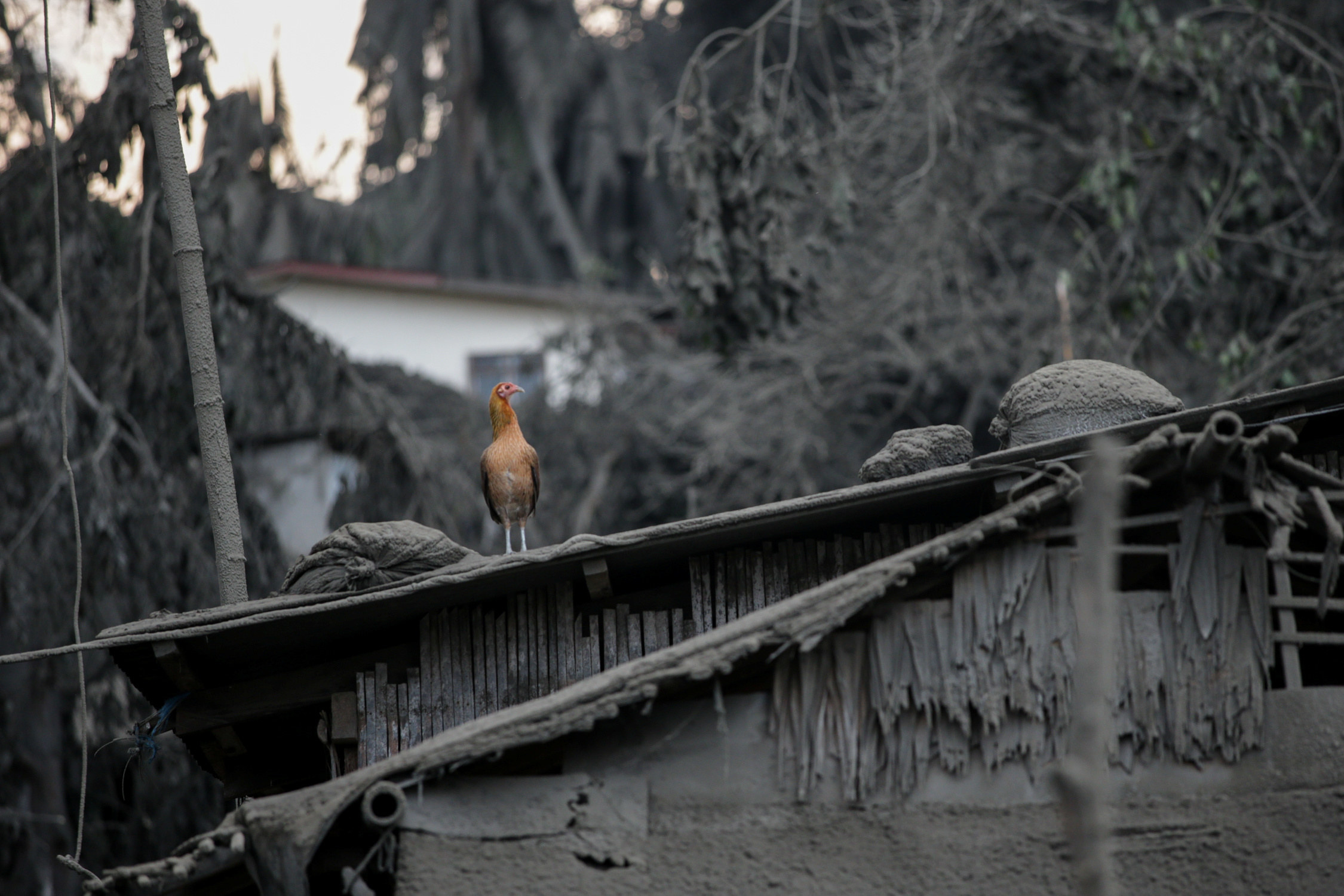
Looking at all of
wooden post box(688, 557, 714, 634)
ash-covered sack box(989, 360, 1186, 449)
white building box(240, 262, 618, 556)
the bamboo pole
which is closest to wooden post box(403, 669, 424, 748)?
wooden post box(688, 557, 714, 634)

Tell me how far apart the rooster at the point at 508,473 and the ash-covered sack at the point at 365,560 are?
1.74 meters

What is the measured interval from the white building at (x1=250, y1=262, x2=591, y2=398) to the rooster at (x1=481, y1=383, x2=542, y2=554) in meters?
17.3

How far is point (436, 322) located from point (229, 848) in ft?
74.6

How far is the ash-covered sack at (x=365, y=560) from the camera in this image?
5918 millimetres

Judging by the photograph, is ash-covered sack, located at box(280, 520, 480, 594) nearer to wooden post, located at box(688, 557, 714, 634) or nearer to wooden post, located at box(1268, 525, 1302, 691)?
wooden post, located at box(688, 557, 714, 634)

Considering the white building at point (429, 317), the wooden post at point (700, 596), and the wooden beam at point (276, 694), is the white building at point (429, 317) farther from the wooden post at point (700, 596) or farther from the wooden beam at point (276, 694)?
the wooden post at point (700, 596)

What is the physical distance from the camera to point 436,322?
2681 centimetres

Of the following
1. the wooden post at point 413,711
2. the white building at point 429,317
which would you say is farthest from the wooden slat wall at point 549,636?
the white building at point 429,317

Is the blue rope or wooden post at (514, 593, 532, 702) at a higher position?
wooden post at (514, 593, 532, 702)

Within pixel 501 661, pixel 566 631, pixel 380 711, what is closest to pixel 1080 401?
pixel 566 631

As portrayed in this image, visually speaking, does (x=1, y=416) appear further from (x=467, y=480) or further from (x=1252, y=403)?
(x=1252, y=403)

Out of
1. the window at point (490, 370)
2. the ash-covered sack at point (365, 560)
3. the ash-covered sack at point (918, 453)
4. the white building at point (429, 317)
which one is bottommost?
the ash-covered sack at point (365, 560)

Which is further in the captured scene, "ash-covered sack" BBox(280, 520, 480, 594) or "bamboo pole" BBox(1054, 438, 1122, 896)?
"ash-covered sack" BBox(280, 520, 480, 594)

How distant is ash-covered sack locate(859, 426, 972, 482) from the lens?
21.0ft
